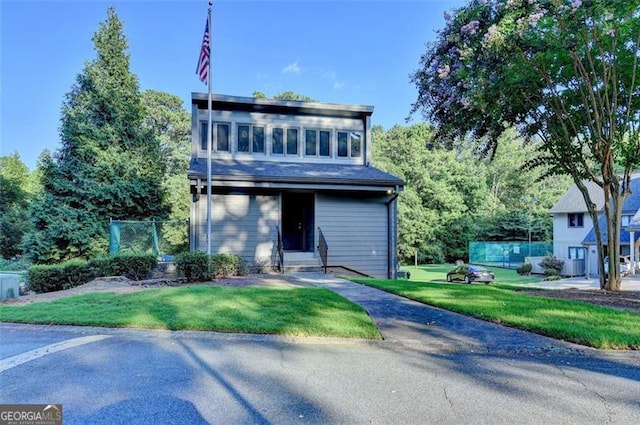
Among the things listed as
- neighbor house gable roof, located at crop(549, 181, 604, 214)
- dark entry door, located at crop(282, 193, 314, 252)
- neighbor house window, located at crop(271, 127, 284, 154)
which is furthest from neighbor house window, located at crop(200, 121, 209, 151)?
neighbor house gable roof, located at crop(549, 181, 604, 214)

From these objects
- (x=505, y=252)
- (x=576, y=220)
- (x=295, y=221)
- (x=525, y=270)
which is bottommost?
(x=525, y=270)

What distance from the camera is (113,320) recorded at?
19.4ft

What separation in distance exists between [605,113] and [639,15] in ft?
7.92

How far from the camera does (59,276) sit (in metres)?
10.8

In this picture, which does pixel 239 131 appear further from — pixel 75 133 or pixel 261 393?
pixel 261 393

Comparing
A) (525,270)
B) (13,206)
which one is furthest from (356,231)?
(13,206)

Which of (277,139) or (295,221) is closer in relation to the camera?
(277,139)

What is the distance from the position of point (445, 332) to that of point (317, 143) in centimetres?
1124

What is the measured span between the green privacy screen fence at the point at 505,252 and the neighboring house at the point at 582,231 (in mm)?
2650

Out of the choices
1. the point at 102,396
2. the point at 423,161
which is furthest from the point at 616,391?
the point at 423,161

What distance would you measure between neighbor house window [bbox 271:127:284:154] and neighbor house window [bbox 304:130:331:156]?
963 millimetres

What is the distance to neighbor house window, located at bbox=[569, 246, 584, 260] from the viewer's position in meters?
29.9

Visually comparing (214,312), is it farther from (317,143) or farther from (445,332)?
(317,143)

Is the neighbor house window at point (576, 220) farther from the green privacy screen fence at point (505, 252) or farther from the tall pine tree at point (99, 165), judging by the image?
the tall pine tree at point (99, 165)
